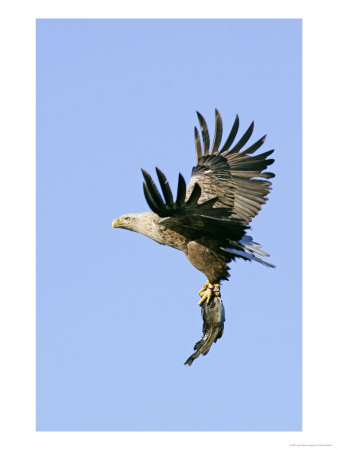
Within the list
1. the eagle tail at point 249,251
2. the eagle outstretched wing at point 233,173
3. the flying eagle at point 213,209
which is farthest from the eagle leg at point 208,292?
the eagle outstretched wing at point 233,173

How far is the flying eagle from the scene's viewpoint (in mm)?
7418

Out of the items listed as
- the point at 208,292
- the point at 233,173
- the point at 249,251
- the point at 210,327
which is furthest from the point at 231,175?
the point at 210,327

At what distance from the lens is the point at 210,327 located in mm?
7715

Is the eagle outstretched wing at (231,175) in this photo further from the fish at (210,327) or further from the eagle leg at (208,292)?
the fish at (210,327)

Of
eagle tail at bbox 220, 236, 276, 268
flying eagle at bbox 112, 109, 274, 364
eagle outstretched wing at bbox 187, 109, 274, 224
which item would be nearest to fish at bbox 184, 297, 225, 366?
flying eagle at bbox 112, 109, 274, 364

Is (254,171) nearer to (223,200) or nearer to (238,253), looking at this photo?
(223,200)

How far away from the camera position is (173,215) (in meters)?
7.59

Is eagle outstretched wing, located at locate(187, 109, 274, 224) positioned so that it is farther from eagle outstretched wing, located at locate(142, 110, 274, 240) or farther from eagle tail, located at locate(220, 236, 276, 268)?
eagle tail, located at locate(220, 236, 276, 268)

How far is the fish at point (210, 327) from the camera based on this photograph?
758cm

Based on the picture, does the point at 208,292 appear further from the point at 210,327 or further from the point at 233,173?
the point at 233,173

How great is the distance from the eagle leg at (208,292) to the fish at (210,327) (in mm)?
76

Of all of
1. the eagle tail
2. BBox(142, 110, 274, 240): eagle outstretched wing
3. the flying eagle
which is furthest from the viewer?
BBox(142, 110, 274, 240): eagle outstretched wing

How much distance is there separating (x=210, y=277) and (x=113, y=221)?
130 cm
